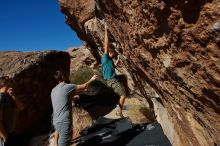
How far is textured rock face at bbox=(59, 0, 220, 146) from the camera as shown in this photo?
2.73 metres

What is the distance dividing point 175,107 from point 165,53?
1.01 metres

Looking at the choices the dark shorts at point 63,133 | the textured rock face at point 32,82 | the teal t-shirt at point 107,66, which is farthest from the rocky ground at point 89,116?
the dark shorts at point 63,133

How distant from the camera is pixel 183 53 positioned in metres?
3.18

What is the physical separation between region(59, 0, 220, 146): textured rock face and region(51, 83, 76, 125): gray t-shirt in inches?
67.7

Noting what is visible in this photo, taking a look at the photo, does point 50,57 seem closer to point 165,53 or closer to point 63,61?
point 63,61

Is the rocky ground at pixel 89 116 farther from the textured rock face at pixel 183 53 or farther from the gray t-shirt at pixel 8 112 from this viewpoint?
the textured rock face at pixel 183 53

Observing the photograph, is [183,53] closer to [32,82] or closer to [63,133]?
[63,133]

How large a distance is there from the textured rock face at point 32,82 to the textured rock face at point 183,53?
778 centimetres

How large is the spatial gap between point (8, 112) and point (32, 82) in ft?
16.8

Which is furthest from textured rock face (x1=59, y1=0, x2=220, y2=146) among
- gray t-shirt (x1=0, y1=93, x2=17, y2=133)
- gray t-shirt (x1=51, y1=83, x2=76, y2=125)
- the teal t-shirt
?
gray t-shirt (x1=0, y1=93, x2=17, y2=133)

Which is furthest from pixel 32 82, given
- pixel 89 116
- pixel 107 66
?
pixel 107 66

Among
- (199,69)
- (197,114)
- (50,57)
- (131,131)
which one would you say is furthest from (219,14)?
(50,57)

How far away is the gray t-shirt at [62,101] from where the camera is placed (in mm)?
5969

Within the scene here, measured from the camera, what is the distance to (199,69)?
304 cm
